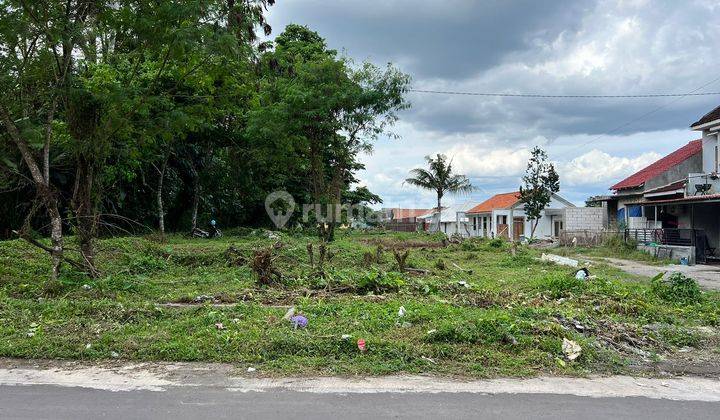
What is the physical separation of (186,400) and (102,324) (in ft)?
10.1

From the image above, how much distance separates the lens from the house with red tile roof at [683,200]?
19203 millimetres

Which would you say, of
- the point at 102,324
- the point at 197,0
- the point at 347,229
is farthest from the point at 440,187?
the point at 102,324

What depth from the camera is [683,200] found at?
1934 cm

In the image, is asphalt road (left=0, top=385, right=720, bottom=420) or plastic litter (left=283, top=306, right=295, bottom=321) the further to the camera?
plastic litter (left=283, top=306, right=295, bottom=321)

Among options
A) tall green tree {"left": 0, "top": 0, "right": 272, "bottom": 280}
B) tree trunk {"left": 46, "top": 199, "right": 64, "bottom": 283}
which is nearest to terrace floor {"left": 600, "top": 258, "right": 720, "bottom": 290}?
tall green tree {"left": 0, "top": 0, "right": 272, "bottom": 280}

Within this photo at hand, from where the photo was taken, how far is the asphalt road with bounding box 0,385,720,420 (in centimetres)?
440

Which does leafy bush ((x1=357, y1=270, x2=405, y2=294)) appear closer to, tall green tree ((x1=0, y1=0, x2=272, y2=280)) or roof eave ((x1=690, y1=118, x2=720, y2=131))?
tall green tree ((x1=0, y1=0, x2=272, y2=280))

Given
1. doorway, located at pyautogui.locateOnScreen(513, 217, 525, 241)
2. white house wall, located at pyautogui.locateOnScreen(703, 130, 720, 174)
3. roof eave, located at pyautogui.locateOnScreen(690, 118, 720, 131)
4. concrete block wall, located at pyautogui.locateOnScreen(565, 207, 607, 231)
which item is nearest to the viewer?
roof eave, located at pyautogui.locateOnScreen(690, 118, 720, 131)

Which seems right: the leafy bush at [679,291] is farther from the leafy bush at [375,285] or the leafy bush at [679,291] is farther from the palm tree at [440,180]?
the palm tree at [440,180]

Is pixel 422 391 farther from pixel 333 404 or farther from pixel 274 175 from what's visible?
pixel 274 175

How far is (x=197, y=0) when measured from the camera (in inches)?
385

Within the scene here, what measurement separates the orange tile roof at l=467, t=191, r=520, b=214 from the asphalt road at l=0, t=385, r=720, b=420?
37717mm

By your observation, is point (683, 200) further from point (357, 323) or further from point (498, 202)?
point (498, 202)

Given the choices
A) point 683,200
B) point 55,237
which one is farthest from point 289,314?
point 683,200
